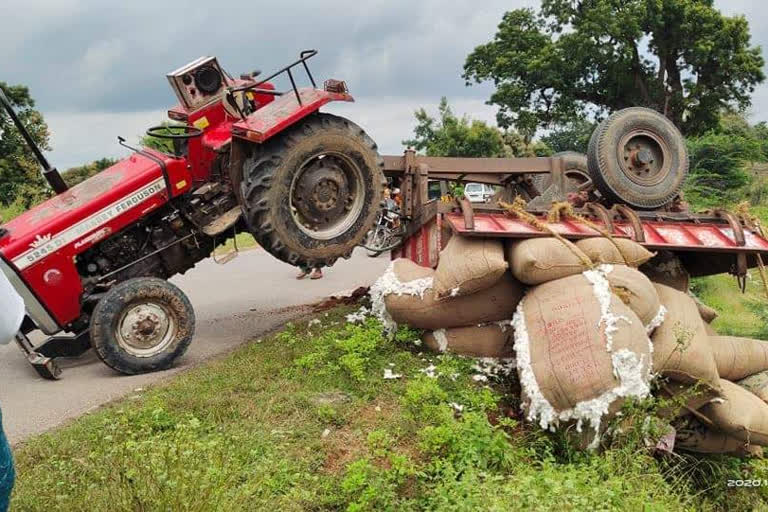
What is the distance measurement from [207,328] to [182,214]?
149 centimetres

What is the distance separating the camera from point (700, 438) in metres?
5.63

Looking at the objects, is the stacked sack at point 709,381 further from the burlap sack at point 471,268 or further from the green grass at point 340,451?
the burlap sack at point 471,268

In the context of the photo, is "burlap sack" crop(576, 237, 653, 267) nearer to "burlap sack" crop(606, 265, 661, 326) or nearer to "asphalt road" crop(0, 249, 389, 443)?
"burlap sack" crop(606, 265, 661, 326)

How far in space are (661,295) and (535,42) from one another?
23886mm

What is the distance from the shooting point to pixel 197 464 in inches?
133

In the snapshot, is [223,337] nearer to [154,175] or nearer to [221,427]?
[154,175]

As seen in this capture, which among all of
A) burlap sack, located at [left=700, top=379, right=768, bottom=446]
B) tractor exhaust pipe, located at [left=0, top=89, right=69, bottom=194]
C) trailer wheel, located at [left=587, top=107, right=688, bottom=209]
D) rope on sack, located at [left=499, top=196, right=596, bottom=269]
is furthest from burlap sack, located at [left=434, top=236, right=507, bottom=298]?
tractor exhaust pipe, located at [left=0, top=89, right=69, bottom=194]

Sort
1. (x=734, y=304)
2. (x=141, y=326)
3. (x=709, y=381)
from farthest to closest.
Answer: (x=734, y=304), (x=141, y=326), (x=709, y=381)

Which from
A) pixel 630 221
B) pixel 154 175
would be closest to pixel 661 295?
pixel 630 221

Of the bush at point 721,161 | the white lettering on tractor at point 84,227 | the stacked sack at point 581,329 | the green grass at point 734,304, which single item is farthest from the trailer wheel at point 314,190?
the bush at point 721,161

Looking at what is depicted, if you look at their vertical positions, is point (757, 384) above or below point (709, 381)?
below

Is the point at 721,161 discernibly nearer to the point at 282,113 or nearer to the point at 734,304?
the point at 734,304

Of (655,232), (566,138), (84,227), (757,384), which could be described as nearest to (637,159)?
(655,232)

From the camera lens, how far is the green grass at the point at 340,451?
344cm
